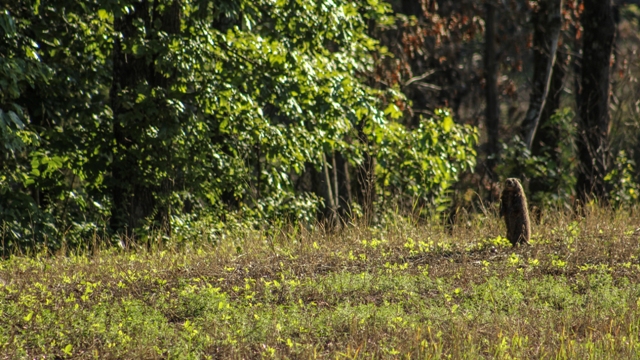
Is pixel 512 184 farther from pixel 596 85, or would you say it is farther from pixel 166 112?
pixel 596 85

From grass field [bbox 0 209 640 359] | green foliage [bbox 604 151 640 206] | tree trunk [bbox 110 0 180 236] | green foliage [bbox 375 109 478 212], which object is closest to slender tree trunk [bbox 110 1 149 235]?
tree trunk [bbox 110 0 180 236]

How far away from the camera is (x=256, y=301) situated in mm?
6586

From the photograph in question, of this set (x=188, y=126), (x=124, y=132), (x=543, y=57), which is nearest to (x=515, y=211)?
(x=188, y=126)

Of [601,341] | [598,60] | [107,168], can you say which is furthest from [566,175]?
[601,341]

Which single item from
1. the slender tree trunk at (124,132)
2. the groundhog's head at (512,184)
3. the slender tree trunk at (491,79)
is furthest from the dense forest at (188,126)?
the slender tree trunk at (491,79)

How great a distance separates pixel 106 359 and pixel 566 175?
10.9m

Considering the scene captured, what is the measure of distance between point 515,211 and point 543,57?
360 inches

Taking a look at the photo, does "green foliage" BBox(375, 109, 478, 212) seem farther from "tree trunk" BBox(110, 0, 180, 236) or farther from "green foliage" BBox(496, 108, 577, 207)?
"tree trunk" BBox(110, 0, 180, 236)

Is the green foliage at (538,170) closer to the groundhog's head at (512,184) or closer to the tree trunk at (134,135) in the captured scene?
the groundhog's head at (512,184)

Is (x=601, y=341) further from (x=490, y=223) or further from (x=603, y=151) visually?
(x=603, y=151)

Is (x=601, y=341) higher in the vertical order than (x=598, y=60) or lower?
lower

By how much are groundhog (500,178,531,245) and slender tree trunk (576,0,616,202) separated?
22.5 feet

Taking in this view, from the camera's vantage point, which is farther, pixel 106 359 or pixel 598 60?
pixel 598 60

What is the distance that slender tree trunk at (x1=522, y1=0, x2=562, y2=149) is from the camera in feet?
49.5
